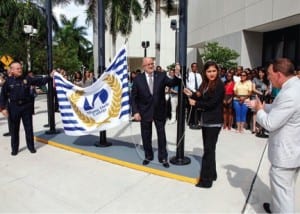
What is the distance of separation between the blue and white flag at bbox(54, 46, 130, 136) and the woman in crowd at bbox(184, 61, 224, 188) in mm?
1749

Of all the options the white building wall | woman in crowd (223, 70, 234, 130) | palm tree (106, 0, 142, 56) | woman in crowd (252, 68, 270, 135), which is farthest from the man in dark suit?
the white building wall

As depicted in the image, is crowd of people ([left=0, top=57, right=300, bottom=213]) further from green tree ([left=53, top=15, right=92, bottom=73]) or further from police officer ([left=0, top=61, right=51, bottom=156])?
green tree ([left=53, top=15, right=92, bottom=73])

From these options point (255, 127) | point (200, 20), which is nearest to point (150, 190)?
point (255, 127)

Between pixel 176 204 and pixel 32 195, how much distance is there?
6.26 ft

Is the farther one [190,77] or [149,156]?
[190,77]

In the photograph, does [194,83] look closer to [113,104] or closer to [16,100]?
[113,104]

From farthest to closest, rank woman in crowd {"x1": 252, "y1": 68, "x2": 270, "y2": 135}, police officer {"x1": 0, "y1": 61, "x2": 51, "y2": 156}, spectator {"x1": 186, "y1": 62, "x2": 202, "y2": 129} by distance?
spectator {"x1": 186, "y1": 62, "x2": 202, "y2": 129}, woman in crowd {"x1": 252, "y1": 68, "x2": 270, "y2": 135}, police officer {"x1": 0, "y1": 61, "x2": 51, "y2": 156}

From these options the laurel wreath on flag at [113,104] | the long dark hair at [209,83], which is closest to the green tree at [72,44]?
the laurel wreath on flag at [113,104]

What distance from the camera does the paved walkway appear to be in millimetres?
3803

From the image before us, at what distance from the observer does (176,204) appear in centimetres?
386

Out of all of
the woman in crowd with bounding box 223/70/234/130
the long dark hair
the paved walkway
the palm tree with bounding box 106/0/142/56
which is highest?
the palm tree with bounding box 106/0/142/56

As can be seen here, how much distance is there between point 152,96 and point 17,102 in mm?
2709

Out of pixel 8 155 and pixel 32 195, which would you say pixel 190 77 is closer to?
pixel 8 155

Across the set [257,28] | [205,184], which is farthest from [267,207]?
[257,28]
